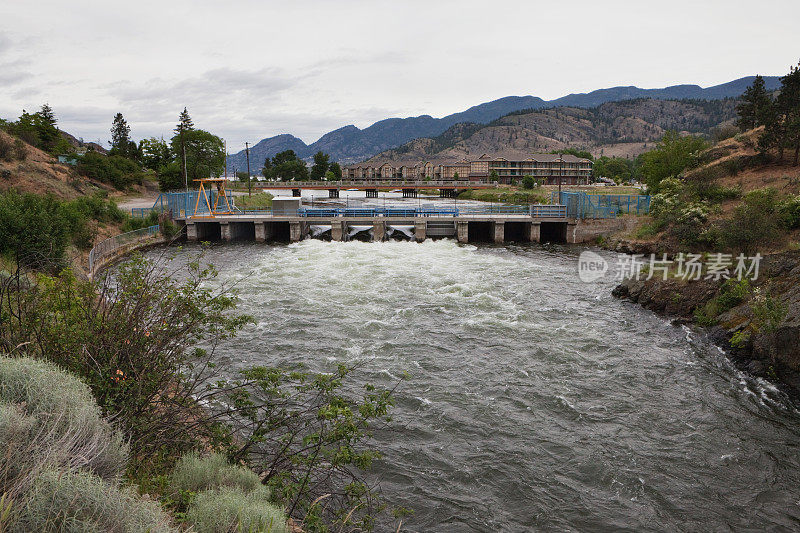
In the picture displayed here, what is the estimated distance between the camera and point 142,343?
8.11 meters

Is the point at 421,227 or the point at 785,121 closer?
the point at 785,121

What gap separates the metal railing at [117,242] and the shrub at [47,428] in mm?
22984

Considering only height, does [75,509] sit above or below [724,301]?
above

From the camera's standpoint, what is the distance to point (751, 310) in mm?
18297

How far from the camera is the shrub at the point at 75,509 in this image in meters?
4.19

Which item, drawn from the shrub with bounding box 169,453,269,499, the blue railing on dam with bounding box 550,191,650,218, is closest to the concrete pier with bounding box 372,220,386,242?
the blue railing on dam with bounding box 550,191,650,218

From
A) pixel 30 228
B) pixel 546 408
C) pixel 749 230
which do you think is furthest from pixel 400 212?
pixel 546 408

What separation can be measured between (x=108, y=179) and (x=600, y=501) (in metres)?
68.4

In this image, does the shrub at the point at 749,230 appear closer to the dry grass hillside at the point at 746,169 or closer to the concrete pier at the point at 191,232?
the dry grass hillside at the point at 746,169

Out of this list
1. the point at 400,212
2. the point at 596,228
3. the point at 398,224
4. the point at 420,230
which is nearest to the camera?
the point at 596,228

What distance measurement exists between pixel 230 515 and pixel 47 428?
2.16m

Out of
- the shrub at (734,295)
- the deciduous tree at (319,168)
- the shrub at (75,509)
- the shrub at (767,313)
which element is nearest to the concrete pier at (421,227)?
the shrub at (734,295)

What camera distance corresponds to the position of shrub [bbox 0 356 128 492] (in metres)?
4.79

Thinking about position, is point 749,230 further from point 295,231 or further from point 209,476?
point 295,231
